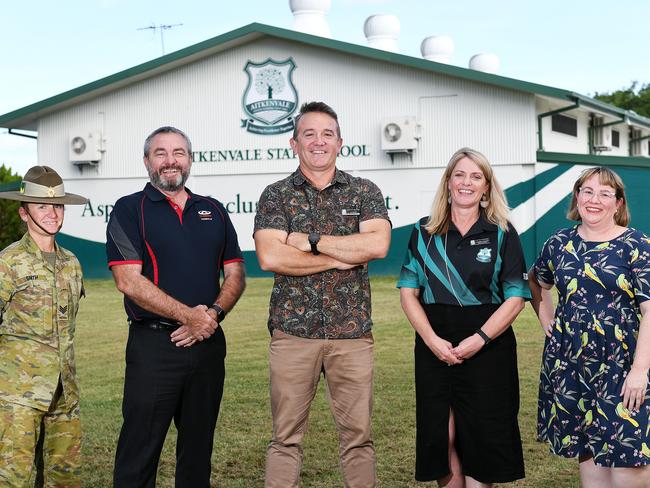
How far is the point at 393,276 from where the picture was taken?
2208 cm

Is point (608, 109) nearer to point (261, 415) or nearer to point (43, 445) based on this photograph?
point (261, 415)

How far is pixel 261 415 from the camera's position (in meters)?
7.34

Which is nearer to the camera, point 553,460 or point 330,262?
point 330,262

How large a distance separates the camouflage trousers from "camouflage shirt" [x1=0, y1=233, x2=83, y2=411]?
7 cm

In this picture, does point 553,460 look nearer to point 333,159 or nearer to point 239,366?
point 333,159

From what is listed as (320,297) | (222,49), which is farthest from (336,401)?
(222,49)

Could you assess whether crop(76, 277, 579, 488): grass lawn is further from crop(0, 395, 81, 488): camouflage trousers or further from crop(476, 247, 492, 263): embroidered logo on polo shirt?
crop(476, 247, 492, 263): embroidered logo on polo shirt

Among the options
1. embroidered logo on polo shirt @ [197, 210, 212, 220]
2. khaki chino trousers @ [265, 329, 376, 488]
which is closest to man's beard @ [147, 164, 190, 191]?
embroidered logo on polo shirt @ [197, 210, 212, 220]

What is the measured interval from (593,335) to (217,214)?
198cm

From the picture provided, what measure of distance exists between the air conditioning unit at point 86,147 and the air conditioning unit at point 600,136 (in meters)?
14.4

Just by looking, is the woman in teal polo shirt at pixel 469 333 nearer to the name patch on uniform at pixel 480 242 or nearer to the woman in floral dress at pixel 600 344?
the name patch on uniform at pixel 480 242

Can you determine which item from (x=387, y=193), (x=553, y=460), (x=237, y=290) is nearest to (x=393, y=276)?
(x=387, y=193)

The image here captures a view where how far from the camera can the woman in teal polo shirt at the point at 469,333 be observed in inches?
169

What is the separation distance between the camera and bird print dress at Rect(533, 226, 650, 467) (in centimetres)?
397
